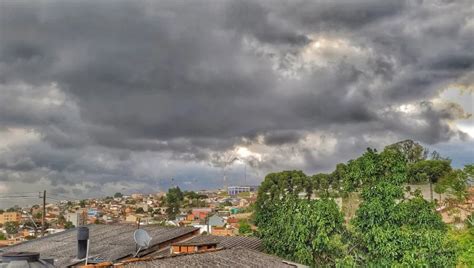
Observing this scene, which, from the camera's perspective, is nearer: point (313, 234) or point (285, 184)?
point (313, 234)

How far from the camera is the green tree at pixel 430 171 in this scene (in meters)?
45.4

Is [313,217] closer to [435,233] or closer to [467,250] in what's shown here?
[435,233]

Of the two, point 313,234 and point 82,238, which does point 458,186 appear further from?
point 82,238

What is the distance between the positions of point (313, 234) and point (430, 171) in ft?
93.6

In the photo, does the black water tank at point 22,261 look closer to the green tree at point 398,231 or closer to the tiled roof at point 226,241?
the tiled roof at point 226,241

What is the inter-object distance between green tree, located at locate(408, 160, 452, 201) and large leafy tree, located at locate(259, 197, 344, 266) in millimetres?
25621

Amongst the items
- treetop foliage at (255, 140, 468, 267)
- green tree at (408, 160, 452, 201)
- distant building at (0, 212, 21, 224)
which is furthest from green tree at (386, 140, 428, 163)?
distant building at (0, 212, 21, 224)

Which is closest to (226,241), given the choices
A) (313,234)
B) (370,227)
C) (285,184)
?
(313,234)

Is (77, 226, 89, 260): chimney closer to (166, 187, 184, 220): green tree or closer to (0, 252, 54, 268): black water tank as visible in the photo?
(0, 252, 54, 268): black water tank

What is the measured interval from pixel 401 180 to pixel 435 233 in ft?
9.40

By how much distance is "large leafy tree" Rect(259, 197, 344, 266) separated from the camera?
21688mm

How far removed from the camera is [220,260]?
16844 millimetres

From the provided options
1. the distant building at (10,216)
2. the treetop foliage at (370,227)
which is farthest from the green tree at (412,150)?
the distant building at (10,216)

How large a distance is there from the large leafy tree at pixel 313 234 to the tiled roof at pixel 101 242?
480 cm
